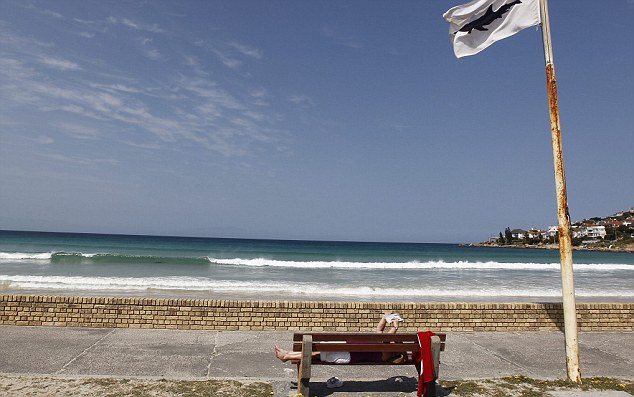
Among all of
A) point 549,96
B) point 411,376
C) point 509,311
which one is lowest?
point 411,376

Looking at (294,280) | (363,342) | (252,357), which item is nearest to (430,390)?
(363,342)

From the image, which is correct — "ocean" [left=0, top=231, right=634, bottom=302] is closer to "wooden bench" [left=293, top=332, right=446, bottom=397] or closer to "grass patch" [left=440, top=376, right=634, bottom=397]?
"grass patch" [left=440, top=376, right=634, bottom=397]

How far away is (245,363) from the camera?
5.84 m

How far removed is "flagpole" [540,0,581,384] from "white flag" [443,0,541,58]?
202 mm

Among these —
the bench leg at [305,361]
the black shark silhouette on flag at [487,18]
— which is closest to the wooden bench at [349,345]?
the bench leg at [305,361]

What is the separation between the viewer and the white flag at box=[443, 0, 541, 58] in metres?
5.95

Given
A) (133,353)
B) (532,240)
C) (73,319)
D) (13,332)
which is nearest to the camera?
(133,353)

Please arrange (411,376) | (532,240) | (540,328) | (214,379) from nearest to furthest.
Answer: (214,379)
(411,376)
(540,328)
(532,240)

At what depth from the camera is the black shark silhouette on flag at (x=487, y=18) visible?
610 cm

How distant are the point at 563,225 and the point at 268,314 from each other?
15.8 ft

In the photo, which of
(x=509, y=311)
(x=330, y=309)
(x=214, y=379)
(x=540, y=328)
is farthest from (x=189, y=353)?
(x=540, y=328)

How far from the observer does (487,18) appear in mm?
6312

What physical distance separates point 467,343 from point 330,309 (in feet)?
7.53

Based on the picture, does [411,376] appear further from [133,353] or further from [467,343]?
[133,353]
